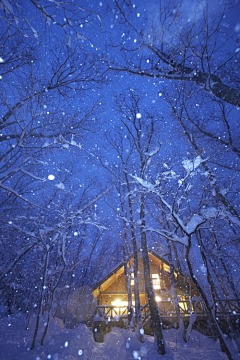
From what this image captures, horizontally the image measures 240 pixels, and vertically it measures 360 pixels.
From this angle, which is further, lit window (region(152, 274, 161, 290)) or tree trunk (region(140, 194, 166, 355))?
lit window (region(152, 274, 161, 290))

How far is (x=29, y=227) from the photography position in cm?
1459

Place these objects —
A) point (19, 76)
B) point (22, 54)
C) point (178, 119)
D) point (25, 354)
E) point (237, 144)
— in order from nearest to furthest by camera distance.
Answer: point (19, 76) → point (22, 54) → point (25, 354) → point (237, 144) → point (178, 119)

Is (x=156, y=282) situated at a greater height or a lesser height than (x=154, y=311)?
greater

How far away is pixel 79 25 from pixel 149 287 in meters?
9.34

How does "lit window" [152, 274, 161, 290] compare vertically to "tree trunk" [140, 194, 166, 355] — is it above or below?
above

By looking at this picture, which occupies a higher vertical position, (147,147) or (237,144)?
(147,147)

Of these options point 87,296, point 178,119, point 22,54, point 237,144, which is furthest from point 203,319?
point 87,296

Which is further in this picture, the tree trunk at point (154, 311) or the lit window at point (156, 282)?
the lit window at point (156, 282)

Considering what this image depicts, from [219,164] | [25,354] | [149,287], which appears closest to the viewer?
[25,354]

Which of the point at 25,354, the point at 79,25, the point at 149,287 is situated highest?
the point at 79,25

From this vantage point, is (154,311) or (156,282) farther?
(156,282)

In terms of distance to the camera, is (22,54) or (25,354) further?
(25,354)

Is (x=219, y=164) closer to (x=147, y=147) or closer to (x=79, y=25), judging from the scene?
(x=147, y=147)

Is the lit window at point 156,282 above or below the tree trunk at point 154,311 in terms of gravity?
above
